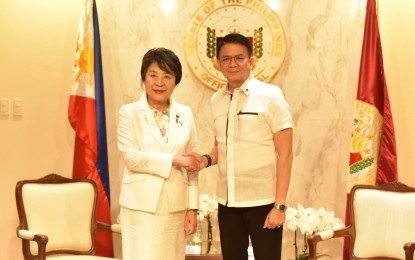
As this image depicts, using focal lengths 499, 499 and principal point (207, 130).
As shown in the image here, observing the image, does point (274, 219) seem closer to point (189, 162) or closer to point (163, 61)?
point (189, 162)

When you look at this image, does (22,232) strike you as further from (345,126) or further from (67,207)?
(345,126)

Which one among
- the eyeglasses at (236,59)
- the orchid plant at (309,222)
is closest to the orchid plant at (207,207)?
the orchid plant at (309,222)

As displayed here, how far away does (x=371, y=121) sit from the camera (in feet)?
11.8

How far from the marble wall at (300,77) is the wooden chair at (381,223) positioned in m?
0.63

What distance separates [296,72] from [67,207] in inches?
78.3

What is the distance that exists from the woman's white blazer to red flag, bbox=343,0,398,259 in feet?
5.32

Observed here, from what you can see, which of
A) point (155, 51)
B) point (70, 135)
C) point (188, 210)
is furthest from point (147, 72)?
point (70, 135)

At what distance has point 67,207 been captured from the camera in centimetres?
337

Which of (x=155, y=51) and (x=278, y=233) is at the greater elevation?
(x=155, y=51)

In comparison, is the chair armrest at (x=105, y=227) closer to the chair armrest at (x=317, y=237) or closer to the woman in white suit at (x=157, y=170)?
the woman in white suit at (x=157, y=170)

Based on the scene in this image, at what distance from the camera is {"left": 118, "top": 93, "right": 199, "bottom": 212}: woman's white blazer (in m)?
2.32

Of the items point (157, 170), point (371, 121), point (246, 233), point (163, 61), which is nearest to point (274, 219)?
point (246, 233)

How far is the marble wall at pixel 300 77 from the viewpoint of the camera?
3891 millimetres

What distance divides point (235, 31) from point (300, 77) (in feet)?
2.05
